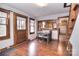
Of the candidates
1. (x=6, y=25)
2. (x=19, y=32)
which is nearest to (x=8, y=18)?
(x=6, y=25)

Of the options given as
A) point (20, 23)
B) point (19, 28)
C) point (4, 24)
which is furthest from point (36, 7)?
point (4, 24)

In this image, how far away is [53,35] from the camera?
17.7ft

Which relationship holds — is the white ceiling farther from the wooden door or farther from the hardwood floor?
the hardwood floor

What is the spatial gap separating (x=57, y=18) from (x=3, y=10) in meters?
3.31

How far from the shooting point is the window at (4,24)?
293 centimetres

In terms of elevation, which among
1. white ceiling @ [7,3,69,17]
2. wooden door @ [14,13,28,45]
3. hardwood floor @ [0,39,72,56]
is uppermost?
white ceiling @ [7,3,69,17]

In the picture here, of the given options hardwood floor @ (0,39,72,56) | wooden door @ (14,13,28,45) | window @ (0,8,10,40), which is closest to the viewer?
hardwood floor @ (0,39,72,56)

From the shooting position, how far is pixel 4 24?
3023mm

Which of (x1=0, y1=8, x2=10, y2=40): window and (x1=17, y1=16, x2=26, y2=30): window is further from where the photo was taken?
(x1=17, y1=16, x2=26, y2=30): window

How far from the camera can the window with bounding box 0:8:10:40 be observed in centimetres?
293

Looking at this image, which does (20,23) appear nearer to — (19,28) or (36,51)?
(19,28)

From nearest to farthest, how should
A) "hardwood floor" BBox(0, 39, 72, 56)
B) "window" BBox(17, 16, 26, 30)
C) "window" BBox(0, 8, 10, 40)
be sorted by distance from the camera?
"hardwood floor" BBox(0, 39, 72, 56), "window" BBox(0, 8, 10, 40), "window" BBox(17, 16, 26, 30)

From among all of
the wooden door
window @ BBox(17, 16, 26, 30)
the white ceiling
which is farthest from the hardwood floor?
the white ceiling

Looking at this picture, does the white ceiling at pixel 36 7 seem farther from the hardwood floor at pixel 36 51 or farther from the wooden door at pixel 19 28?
the hardwood floor at pixel 36 51
